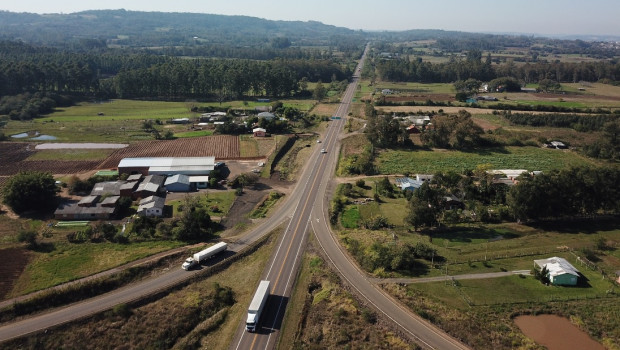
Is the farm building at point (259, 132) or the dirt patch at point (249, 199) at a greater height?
the farm building at point (259, 132)

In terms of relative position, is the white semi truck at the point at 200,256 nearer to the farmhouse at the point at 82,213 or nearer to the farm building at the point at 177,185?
the farmhouse at the point at 82,213

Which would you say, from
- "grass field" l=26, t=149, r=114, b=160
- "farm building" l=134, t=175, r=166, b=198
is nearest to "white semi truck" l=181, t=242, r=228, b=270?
"farm building" l=134, t=175, r=166, b=198

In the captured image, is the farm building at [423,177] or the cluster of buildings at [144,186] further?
the farm building at [423,177]

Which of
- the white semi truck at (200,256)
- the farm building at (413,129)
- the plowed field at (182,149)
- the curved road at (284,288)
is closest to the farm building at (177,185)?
the plowed field at (182,149)

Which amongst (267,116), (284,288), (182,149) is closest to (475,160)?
(267,116)

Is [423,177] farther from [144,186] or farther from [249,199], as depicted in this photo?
[144,186]

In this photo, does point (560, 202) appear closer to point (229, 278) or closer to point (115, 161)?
point (229, 278)
